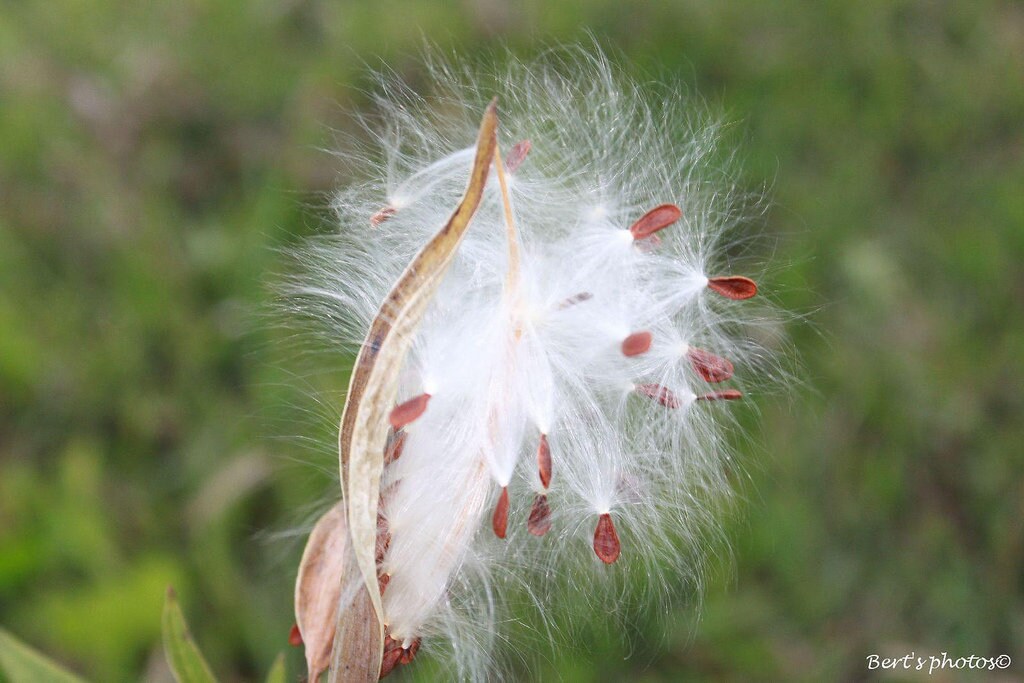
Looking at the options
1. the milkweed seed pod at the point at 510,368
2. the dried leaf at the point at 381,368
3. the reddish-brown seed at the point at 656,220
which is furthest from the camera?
the reddish-brown seed at the point at 656,220

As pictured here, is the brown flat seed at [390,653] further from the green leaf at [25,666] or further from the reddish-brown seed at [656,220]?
the reddish-brown seed at [656,220]

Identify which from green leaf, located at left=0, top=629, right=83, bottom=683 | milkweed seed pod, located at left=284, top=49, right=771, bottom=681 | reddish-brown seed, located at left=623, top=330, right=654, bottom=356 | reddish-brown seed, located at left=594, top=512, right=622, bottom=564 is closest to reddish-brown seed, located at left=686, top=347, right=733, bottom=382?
milkweed seed pod, located at left=284, top=49, right=771, bottom=681

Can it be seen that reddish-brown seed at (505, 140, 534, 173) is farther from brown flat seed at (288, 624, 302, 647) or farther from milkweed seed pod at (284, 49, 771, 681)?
brown flat seed at (288, 624, 302, 647)

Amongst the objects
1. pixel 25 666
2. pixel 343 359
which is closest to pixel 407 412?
pixel 25 666

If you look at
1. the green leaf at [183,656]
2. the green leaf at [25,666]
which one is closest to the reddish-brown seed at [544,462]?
the green leaf at [183,656]

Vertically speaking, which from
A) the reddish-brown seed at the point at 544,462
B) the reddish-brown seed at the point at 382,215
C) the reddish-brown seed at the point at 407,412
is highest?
the reddish-brown seed at the point at 382,215

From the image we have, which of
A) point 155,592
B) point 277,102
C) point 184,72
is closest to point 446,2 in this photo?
point 277,102
